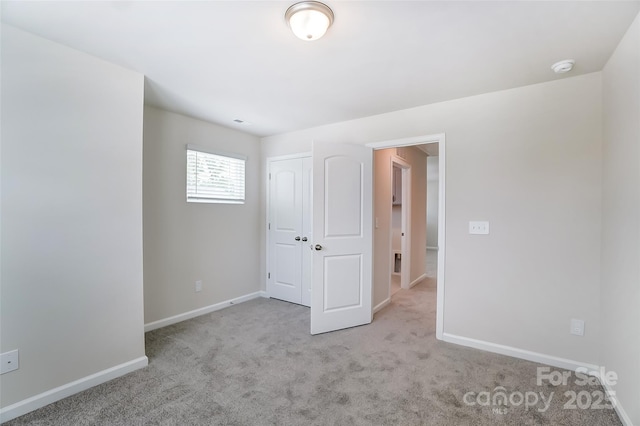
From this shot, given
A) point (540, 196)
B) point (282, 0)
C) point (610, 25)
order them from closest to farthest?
point (282, 0)
point (610, 25)
point (540, 196)

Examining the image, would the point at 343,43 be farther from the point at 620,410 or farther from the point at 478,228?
the point at 620,410

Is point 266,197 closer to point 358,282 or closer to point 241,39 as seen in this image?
point 358,282

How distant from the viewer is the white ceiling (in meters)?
1.59

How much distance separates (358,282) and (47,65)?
3.21 m

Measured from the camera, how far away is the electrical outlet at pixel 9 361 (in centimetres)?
174

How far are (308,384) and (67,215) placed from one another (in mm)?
2092

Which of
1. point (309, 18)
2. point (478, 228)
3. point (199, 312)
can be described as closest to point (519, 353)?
point (478, 228)

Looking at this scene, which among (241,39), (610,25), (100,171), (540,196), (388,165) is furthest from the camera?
(388,165)

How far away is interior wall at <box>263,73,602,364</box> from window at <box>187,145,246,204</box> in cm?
250

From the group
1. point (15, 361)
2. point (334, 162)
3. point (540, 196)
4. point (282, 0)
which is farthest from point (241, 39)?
point (540, 196)

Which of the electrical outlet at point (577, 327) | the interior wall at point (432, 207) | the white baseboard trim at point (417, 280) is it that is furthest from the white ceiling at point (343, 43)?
the interior wall at point (432, 207)

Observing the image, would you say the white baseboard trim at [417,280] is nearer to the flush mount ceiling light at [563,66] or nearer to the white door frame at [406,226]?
the white door frame at [406,226]

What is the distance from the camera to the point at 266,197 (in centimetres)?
437

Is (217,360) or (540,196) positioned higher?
(540,196)
